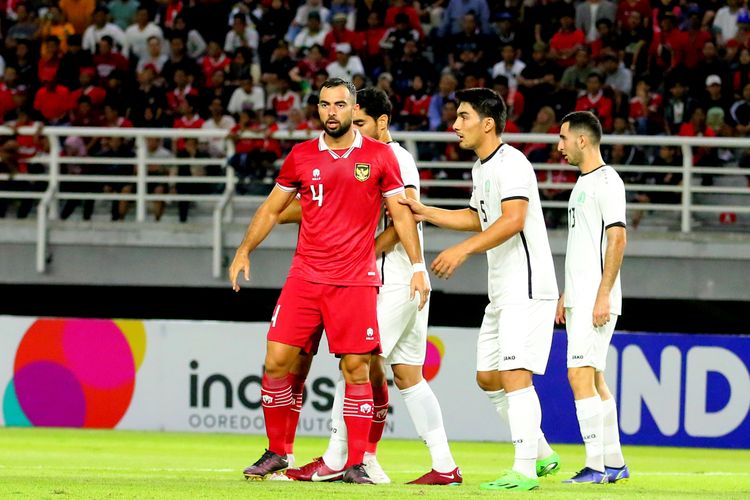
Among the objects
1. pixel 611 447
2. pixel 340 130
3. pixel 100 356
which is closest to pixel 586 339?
pixel 611 447

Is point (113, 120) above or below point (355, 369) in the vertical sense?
above

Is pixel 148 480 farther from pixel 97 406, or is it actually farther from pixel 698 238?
pixel 698 238

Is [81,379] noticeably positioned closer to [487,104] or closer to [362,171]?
[362,171]

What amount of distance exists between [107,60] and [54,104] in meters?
1.18

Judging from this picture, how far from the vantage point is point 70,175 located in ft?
54.7

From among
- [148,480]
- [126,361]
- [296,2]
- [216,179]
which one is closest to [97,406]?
[126,361]

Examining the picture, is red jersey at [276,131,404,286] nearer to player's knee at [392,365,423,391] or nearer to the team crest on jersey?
the team crest on jersey

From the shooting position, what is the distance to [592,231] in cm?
880

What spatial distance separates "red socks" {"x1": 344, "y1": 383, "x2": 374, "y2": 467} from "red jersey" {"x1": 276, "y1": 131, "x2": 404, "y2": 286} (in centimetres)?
51

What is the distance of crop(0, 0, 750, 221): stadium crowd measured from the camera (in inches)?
655

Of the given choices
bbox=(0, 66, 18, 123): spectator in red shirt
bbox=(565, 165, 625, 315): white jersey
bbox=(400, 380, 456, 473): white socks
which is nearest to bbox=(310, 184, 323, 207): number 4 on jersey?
bbox=(400, 380, 456, 473): white socks

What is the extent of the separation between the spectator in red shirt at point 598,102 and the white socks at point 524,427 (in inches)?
364

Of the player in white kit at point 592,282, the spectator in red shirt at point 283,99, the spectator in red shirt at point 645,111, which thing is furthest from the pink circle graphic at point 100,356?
the spectator in red shirt at point 645,111

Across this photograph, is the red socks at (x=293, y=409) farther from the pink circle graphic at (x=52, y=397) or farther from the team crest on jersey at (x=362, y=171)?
the pink circle graphic at (x=52, y=397)
